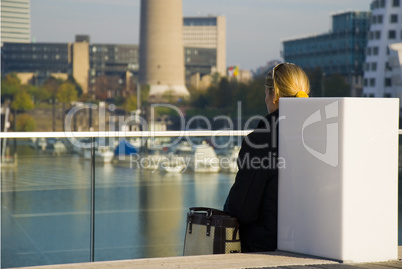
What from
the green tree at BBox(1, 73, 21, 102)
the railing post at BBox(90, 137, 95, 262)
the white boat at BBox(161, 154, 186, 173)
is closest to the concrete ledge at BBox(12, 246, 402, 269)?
the railing post at BBox(90, 137, 95, 262)

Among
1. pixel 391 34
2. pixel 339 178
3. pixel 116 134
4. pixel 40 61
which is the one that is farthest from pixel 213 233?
pixel 40 61

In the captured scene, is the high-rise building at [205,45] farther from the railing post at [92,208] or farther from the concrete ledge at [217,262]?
the concrete ledge at [217,262]

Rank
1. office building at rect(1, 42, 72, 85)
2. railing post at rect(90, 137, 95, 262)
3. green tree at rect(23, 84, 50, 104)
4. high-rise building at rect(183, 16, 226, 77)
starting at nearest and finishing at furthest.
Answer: railing post at rect(90, 137, 95, 262) → green tree at rect(23, 84, 50, 104) → office building at rect(1, 42, 72, 85) → high-rise building at rect(183, 16, 226, 77)

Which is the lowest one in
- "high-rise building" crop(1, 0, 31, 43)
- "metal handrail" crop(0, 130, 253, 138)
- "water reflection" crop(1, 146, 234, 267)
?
"water reflection" crop(1, 146, 234, 267)

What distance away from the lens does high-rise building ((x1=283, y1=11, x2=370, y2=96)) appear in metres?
101

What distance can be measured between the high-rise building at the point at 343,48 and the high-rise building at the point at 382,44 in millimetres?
14724

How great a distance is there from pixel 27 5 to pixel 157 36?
67.1 m

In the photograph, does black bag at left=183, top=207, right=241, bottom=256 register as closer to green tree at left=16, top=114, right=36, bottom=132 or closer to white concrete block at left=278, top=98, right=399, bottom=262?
white concrete block at left=278, top=98, right=399, bottom=262

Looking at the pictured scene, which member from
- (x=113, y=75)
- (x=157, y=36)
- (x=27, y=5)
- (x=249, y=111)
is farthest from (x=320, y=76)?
(x=27, y=5)

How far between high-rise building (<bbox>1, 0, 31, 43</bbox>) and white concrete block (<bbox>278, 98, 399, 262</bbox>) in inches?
4748

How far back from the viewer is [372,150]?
339cm

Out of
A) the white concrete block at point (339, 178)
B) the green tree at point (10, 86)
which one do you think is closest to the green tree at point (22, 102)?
the green tree at point (10, 86)

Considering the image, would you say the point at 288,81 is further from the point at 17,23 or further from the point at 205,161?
the point at 17,23

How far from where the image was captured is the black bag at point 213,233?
3454 millimetres
